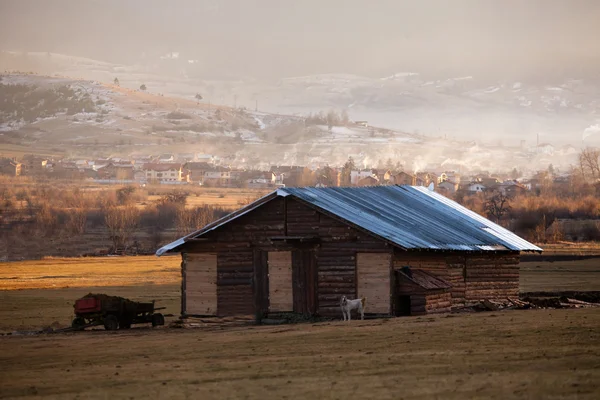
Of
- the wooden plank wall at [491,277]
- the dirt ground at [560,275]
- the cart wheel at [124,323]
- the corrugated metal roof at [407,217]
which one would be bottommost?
the cart wheel at [124,323]

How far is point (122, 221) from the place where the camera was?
15050 centimetres

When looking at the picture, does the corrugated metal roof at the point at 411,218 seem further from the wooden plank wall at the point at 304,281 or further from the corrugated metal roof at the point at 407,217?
the wooden plank wall at the point at 304,281

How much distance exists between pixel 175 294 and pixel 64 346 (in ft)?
101

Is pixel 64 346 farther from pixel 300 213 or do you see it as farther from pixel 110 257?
pixel 110 257

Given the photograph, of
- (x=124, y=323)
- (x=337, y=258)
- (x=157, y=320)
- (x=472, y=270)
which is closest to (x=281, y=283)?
(x=337, y=258)

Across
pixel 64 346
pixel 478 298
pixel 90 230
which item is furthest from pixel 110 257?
pixel 64 346

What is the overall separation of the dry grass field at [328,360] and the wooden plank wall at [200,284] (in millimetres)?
1544

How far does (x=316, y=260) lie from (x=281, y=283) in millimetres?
1541

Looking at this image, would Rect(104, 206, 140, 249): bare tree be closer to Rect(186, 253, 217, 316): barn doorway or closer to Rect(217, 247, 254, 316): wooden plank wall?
Rect(186, 253, 217, 316): barn doorway

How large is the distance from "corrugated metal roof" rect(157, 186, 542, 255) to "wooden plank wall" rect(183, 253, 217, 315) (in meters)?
0.93

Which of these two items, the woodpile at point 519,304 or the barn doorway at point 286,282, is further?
the woodpile at point 519,304

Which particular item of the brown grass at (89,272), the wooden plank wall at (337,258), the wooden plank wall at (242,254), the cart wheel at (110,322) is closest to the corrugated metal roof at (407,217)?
the wooden plank wall at (337,258)

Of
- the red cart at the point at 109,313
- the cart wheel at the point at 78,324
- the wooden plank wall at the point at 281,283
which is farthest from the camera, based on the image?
the wooden plank wall at the point at 281,283

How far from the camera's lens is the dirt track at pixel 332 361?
74.3ft
